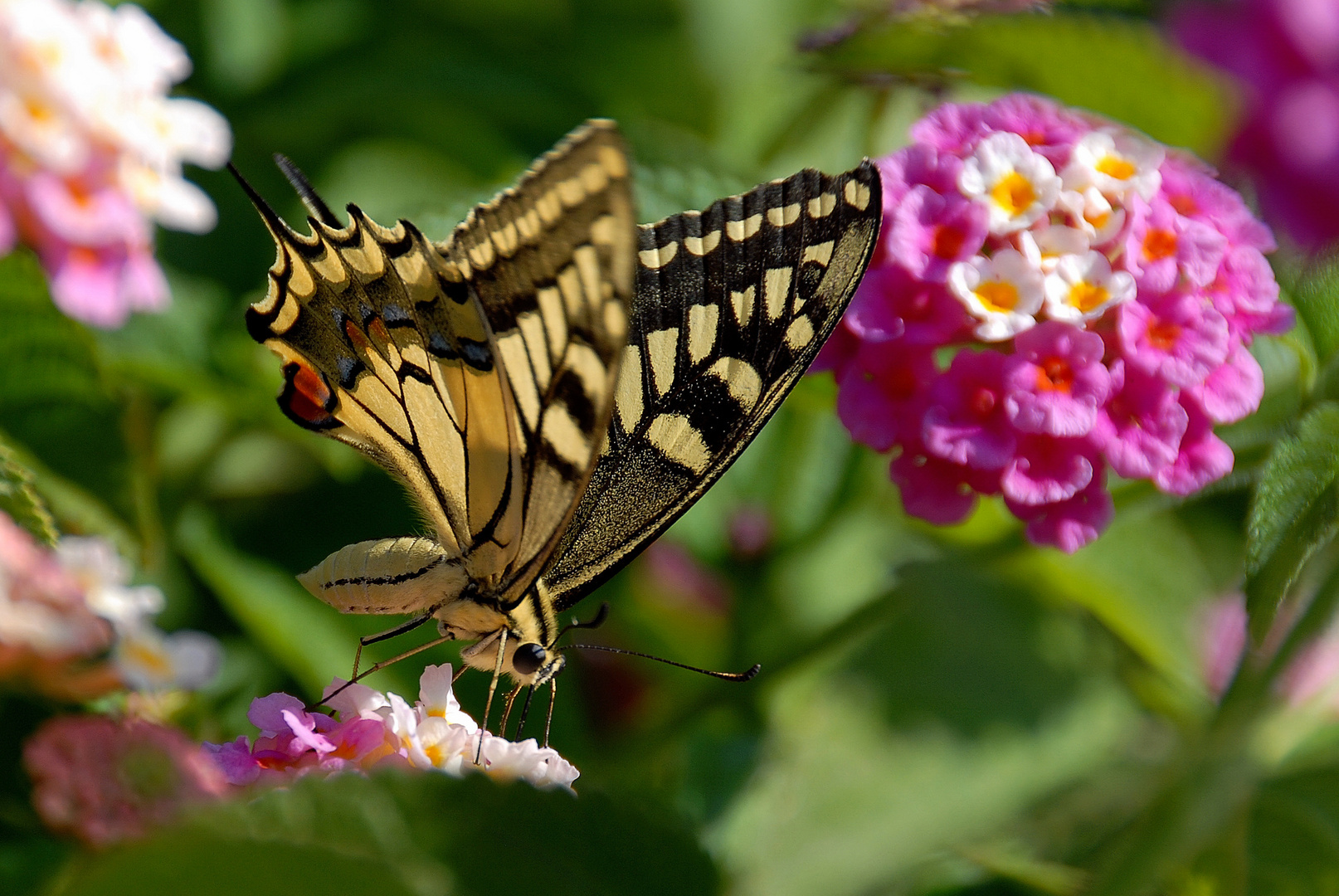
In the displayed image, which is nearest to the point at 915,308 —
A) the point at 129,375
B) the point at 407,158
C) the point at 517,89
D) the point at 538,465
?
the point at 538,465

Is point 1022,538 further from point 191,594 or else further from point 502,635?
point 191,594

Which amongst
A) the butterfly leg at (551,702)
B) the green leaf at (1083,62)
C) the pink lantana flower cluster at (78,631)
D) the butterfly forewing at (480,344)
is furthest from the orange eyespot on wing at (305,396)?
the green leaf at (1083,62)

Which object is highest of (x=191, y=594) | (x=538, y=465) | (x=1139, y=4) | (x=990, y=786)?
(x=1139, y=4)

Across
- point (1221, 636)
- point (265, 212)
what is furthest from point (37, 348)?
point (1221, 636)

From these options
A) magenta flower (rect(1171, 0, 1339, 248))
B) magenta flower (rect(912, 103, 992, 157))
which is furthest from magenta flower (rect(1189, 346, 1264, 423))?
magenta flower (rect(1171, 0, 1339, 248))

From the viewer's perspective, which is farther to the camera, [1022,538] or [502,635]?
[1022,538]

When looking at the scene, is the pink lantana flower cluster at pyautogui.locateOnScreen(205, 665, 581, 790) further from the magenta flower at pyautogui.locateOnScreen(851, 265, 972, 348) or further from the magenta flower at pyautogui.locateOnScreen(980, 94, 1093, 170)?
the magenta flower at pyautogui.locateOnScreen(980, 94, 1093, 170)

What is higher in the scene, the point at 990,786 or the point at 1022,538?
the point at 1022,538

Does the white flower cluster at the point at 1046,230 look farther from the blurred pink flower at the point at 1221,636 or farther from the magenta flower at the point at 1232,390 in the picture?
the blurred pink flower at the point at 1221,636
